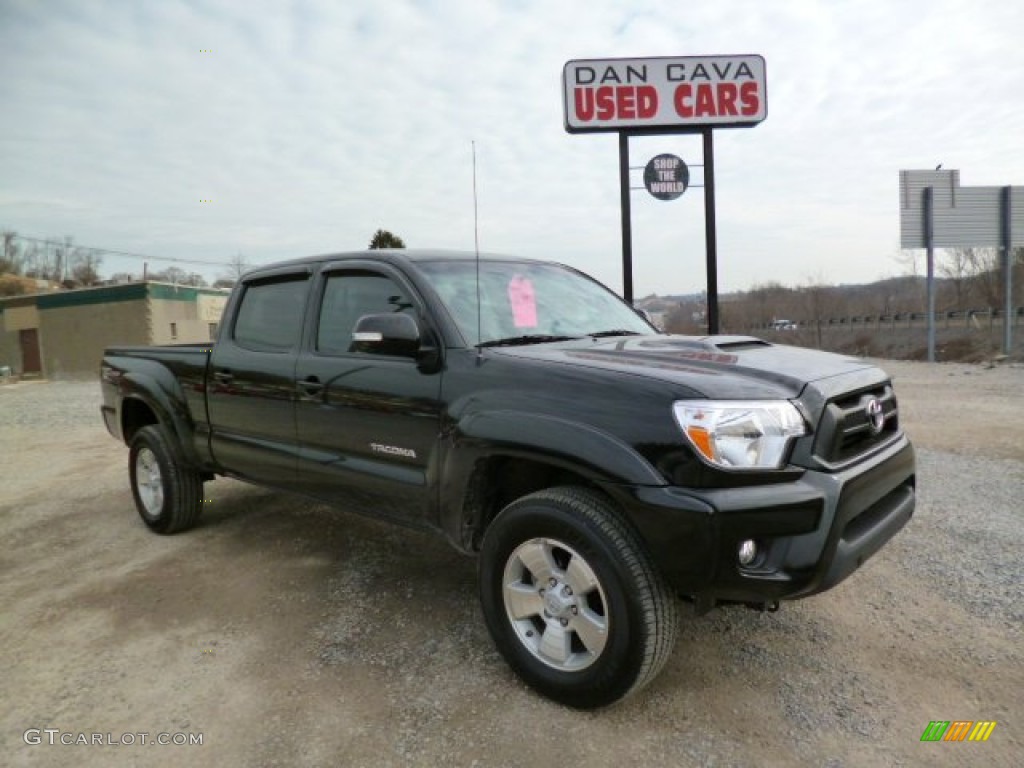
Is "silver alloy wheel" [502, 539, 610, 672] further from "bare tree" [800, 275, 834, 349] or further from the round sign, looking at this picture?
"bare tree" [800, 275, 834, 349]

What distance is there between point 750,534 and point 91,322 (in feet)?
97.2

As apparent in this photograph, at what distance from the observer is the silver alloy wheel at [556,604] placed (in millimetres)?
2469

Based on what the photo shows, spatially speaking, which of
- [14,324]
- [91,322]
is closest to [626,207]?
[91,322]

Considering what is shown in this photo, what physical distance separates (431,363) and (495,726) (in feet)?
4.82

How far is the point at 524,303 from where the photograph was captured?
344 centimetres

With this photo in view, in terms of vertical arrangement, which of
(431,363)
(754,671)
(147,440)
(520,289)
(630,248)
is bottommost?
(754,671)

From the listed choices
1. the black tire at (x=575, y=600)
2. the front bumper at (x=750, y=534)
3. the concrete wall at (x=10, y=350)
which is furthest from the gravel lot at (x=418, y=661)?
the concrete wall at (x=10, y=350)

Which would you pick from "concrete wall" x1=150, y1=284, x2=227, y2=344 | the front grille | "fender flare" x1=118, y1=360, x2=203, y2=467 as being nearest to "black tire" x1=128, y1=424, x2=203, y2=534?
"fender flare" x1=118, y1=360, x2=203, y2=467

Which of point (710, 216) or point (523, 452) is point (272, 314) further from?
point (710, 216)

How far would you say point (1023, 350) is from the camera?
23.7 m

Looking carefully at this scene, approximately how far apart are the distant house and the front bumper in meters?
26.4

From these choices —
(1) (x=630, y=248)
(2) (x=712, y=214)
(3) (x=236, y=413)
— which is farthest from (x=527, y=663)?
(2) (x=712, y=214)

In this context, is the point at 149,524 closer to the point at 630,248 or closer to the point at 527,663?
the point at 527,663

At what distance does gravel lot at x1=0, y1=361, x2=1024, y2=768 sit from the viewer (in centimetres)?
238
